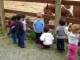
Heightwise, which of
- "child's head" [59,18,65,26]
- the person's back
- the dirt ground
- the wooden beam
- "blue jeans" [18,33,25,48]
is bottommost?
the dirt ground

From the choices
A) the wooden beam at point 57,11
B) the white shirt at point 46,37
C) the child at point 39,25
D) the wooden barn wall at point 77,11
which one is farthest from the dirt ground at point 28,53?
the wooden barn wall at point 77,11

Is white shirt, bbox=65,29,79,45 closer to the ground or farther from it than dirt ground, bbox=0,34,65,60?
farther from it

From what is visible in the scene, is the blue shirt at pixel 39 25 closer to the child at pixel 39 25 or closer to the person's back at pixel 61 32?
the child at pixel 39 25

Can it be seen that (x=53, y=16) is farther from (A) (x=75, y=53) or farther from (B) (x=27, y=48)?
(A) (x=75, y=53)

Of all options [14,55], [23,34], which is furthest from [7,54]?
[23,34]

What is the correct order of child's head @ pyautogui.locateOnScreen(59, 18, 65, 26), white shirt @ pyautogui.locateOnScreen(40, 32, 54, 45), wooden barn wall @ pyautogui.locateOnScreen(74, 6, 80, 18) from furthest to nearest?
wooden barn wall @ pyautogui.locateOnScreen(74, 6, 80, 18)
white shirt @ pyautogui.locateOnScreen(40, 32, 54, 45)
child's head @ pyautogui.locateOnScreen(59, 18, 65, 26)

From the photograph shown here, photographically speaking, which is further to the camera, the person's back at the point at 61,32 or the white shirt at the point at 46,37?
the white shirt at the point at 46,37

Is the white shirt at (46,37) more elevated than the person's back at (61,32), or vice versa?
the person's back at (61,32)

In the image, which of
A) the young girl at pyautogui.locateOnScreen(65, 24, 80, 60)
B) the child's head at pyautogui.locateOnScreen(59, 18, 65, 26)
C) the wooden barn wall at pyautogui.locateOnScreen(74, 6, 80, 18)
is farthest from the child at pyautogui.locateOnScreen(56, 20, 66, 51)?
the wooden barn wall at pyautogui.locateOnScreen(74, 6, 80, 18)

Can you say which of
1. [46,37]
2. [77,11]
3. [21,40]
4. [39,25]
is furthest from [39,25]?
[77,11]

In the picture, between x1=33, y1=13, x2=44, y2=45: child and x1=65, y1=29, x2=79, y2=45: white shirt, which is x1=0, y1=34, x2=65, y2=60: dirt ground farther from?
x1=65, y1=29, x2=79, y2=45: white shirt

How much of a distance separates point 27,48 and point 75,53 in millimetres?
1898

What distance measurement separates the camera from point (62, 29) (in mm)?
8664

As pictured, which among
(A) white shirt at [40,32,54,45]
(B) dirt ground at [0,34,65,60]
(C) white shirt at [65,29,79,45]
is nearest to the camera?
(C) white shirt at [65,29,79,45]
